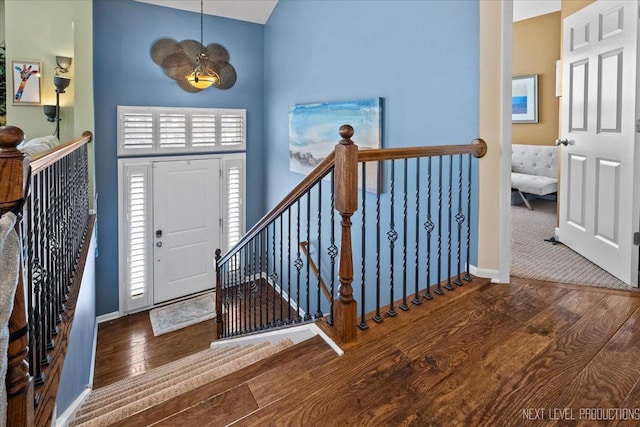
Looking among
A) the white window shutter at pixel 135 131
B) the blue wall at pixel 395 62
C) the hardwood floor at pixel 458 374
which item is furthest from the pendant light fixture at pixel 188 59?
the hardwood floor at pixel 458 374

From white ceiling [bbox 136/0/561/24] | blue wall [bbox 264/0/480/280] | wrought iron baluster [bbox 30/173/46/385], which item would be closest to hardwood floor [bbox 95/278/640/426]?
wrought iron baluster [bbox 30/173/46/385]

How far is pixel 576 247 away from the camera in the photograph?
10.9 ft

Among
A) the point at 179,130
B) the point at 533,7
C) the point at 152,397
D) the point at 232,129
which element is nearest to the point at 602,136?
the point at 152,397

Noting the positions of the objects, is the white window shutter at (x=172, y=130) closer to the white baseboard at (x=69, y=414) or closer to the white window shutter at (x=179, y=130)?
the white window shutter at (x=179, y=130)

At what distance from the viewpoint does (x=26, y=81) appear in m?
4.48

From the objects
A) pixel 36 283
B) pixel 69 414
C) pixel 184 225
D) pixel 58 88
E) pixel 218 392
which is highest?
pixel 58 88

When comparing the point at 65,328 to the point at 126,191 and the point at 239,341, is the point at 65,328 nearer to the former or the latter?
the point at 239,341

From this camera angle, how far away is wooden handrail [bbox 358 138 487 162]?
6.51 feet

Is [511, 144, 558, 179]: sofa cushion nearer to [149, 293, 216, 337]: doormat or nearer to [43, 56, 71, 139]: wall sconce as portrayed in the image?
[149, 293, 216, 337]: doormat

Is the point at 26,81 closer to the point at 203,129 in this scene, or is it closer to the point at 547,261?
the point at 203,129

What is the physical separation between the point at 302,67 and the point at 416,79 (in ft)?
7.04

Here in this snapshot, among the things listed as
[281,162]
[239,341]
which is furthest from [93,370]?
[281,162]

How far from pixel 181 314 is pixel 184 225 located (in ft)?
4.08

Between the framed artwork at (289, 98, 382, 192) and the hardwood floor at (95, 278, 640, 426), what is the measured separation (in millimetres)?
1909
